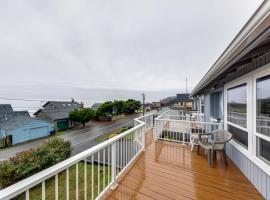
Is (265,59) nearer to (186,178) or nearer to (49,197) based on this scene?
(186,178)

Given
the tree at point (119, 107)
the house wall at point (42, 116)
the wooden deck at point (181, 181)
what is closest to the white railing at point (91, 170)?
the wooden deck at point (181, 181)

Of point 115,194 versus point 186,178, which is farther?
point 186,178

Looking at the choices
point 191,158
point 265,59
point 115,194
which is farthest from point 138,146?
point 265,59

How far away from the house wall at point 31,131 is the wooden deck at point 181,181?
2180 centimetres

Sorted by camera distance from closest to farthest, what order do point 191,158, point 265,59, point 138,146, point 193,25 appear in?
point 265,59 → point 191,158 → point 138,146 → point 193,25

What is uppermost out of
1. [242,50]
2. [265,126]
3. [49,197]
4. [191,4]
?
[191,4]

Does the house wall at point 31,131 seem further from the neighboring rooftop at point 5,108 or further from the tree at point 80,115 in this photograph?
the neighboring rooftop at point 5,108

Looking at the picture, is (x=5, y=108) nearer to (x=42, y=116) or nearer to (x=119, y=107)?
(x=42, y=116)

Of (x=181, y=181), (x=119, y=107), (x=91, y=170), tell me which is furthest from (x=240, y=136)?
(x=119, y=107)

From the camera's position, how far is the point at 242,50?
1.55 meters

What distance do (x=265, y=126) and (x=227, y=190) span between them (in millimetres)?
1327

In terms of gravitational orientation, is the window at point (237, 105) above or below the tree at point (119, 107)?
above

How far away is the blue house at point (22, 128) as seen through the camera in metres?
18.4

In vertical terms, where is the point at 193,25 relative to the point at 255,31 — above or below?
above
